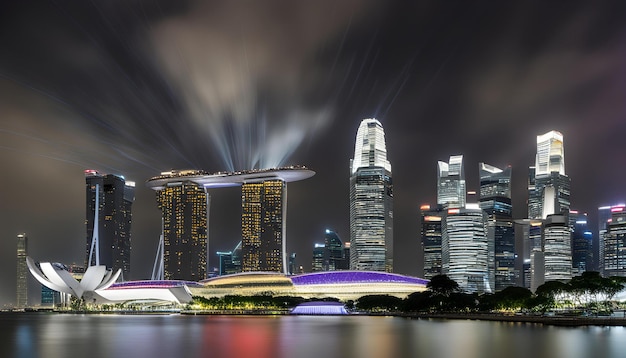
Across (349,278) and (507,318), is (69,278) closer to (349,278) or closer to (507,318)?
(349,278)

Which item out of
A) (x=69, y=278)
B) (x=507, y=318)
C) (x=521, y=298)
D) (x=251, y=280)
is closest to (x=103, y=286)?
(x=69, y=278)

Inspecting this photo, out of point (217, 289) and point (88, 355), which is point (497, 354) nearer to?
point (88, 355)

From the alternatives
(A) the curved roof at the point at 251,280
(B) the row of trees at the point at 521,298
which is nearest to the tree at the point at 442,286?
(B) the row of trees at the point at 521,298

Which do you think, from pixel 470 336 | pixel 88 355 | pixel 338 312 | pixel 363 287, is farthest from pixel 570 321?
Result: pixel 363 287

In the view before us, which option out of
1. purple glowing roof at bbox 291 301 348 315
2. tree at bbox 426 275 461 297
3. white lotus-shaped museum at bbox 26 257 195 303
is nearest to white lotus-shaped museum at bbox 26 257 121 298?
white lotus-shaped museum at bbox 26 257 195 303

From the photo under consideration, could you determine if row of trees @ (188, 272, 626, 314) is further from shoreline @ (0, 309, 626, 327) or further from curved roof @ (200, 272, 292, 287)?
curved roof @ (200, 272, 292, 287)

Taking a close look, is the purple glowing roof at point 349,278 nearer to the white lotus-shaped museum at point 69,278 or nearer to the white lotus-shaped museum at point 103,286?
the white lotus-shaped museum at point 103,286
